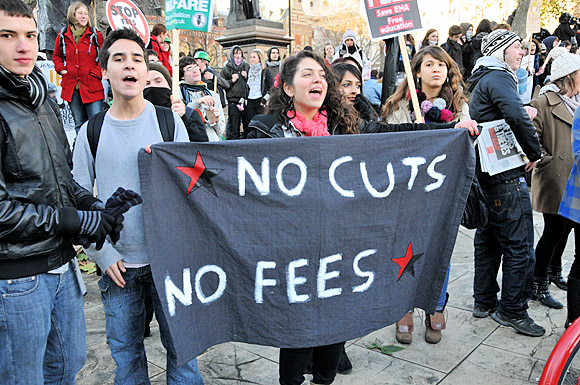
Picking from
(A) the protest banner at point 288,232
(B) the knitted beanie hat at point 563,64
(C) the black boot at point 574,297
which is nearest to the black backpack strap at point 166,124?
(A) the protest banner at point 288,232

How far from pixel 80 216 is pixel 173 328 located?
0.65 metres

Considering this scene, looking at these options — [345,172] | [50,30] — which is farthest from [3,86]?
[50,30]

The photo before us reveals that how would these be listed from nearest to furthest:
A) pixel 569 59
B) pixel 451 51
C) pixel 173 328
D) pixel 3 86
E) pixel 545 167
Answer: pixel 3 86, pixel 173 328, pixel 569 59, pixel 545 167, pixel 451 51

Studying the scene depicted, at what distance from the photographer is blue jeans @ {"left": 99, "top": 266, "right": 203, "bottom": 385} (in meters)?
2.33

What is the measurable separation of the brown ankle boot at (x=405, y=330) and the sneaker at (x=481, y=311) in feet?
2.42

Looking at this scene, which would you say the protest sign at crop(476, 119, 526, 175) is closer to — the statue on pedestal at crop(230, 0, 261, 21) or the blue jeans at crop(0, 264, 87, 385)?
the blue jeans at crop(0, 264, 87, 385)

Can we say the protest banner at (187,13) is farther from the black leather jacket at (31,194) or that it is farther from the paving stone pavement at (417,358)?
the paving stone pavement at (417,358)

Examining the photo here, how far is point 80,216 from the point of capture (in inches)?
76.2

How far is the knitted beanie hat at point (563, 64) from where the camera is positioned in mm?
3836

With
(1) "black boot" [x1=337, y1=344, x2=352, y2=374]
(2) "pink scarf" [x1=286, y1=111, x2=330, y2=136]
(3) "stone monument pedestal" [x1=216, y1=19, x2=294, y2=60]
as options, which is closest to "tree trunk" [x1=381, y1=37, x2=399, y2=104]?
(2) "pink scarf" [x1=286, y1=111, x2=330, y2=136]

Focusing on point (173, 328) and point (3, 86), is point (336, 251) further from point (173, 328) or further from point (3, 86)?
point (3, 86)

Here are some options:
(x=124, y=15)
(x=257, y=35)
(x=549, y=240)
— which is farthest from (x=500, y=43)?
(x=257, y=35)

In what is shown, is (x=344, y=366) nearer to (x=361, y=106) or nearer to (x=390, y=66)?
(x=361, y=106)

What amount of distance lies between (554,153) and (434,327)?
183 centimetres
